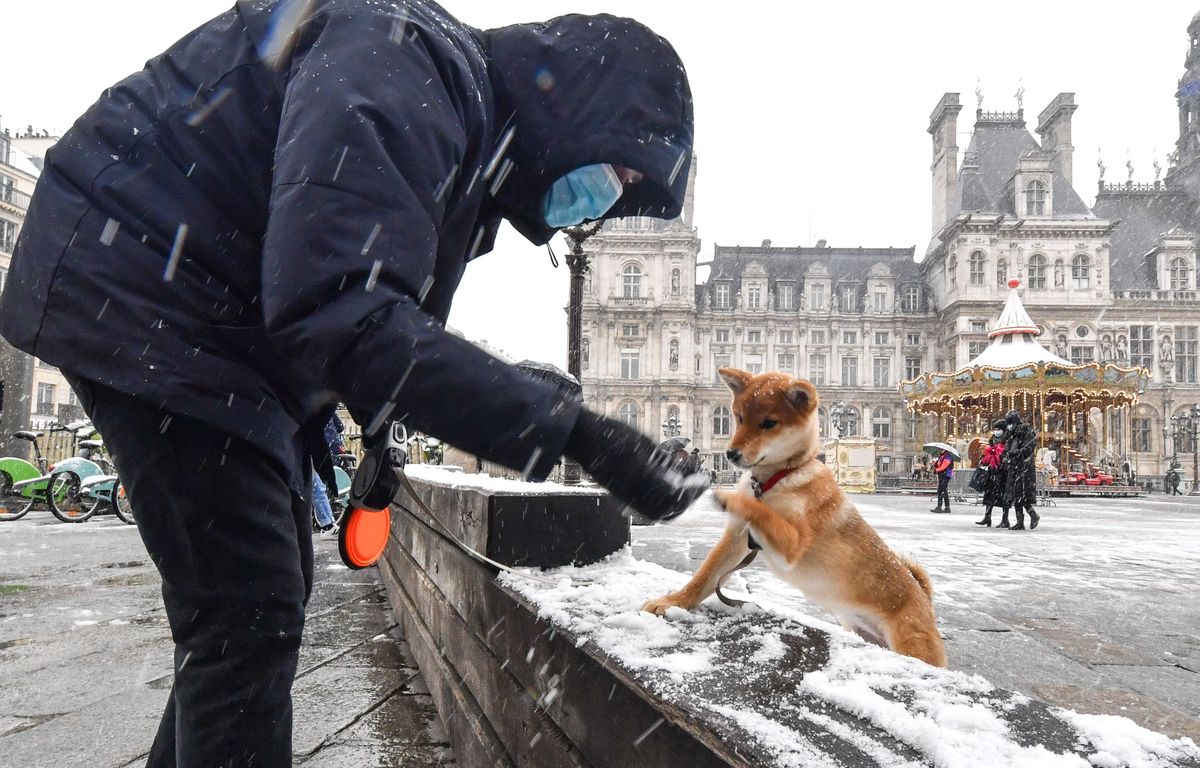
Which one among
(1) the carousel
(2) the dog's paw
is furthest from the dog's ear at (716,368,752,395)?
(1) the carousel

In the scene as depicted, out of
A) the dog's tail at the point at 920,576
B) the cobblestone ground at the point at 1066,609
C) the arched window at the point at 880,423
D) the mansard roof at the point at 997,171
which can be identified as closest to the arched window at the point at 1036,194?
the mansard roof at the point at 997,171

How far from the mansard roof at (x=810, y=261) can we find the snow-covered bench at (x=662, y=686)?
52687mm

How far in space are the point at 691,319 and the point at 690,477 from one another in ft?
164

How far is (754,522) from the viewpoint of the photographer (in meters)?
1.96

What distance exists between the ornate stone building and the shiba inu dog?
42658 millimetres

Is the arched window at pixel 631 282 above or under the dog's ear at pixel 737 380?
above

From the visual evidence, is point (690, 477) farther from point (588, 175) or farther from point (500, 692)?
point (500, 692)

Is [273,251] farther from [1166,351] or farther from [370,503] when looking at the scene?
[1166,351]

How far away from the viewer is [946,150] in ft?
163

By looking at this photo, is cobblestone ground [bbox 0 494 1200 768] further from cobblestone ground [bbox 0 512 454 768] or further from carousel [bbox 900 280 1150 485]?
carousel [bbox 900 280 1150 485]

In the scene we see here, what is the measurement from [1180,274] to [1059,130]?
476 inches

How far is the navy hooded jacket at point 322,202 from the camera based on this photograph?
0.88 meters

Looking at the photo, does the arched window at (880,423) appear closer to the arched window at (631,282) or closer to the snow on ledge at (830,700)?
the arched window at (631,282)

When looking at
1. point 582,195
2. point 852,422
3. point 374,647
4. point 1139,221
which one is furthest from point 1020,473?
point 1139,221
